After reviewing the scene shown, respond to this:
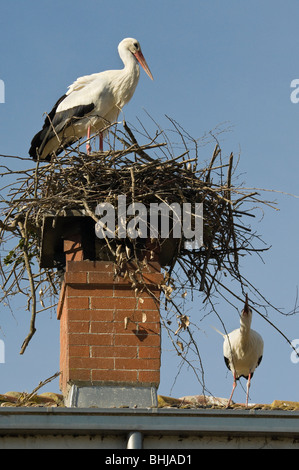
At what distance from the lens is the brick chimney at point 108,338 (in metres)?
6.75

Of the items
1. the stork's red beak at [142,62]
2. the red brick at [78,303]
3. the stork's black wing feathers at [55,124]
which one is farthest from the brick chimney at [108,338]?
the stork's red beak at [142,62]

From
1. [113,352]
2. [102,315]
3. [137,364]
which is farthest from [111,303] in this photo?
[137,364]

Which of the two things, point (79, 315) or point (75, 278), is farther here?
point (75, 278)

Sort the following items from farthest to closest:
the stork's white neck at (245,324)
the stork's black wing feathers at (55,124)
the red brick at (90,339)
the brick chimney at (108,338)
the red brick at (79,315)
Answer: the stork's white neck at (245,324) < the stork's black wing feathers at (55,124) < the red brick at (79,315) < the red brick at (90,339) < the brick chimney at (108,338)

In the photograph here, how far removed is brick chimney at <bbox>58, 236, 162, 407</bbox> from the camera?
6.75 metres

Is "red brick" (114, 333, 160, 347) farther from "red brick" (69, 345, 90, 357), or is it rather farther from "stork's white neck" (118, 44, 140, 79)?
"stork's white neck" (118, 44, 140, 79)

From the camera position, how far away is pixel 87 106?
10.7 meters

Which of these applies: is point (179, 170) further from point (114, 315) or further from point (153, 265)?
point (114, 315)

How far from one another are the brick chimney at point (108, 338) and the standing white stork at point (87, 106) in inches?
140

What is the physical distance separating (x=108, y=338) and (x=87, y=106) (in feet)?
14.4

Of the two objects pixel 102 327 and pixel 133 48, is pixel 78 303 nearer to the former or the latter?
pixel 102 327

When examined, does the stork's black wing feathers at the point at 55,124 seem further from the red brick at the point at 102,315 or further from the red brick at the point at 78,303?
the red brick at the point at 102,315

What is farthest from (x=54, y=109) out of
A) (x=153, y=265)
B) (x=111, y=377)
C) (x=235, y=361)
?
(x=111, y=377)
